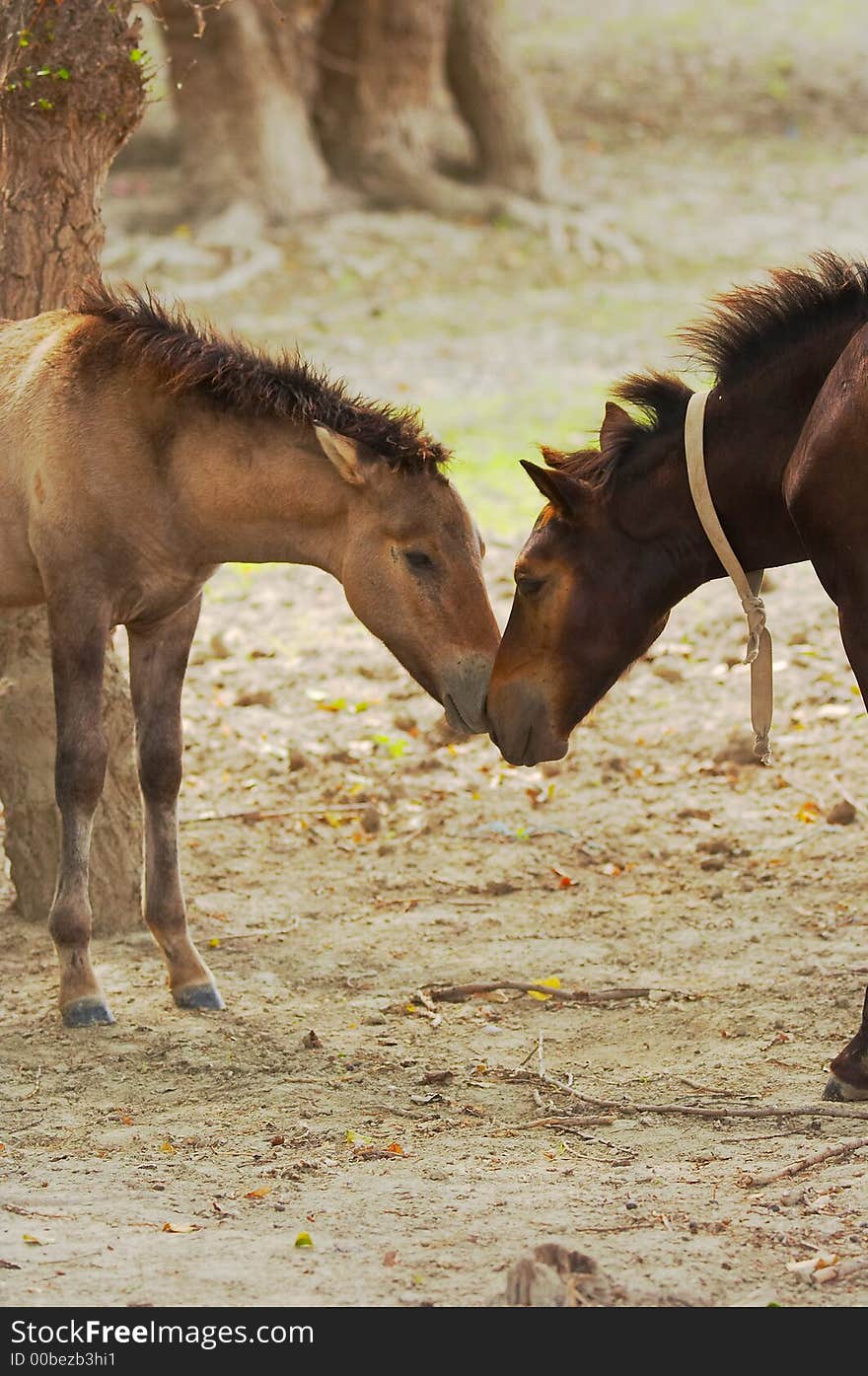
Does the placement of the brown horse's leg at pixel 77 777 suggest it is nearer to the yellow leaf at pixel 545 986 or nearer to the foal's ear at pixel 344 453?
the foal's ear at pixel 344 453

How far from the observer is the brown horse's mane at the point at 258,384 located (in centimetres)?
477

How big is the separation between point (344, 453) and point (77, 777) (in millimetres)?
1279

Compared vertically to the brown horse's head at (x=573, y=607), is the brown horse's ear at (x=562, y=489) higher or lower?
higher

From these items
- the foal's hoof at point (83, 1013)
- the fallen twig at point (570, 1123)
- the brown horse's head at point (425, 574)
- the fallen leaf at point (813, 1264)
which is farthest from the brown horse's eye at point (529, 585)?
the fallen leaf at point (813, 1264)

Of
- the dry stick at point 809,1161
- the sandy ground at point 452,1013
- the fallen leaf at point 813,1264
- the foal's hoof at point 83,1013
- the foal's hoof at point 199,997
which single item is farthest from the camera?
the foal's hoof at point 199,997

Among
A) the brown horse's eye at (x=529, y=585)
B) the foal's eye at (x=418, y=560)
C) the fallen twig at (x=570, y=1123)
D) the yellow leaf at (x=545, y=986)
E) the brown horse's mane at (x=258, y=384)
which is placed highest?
the brown horse's mane at (x=258, y=384)

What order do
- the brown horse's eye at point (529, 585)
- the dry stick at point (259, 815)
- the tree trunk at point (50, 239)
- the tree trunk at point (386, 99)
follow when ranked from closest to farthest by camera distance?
the brown horse's eye at point (529, 585) < the tree trunk at point (50, 239) < the dry stick at point (259, 815) < the tree trunk at point (386, 99)

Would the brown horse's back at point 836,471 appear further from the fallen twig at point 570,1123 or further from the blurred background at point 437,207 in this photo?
the blurred background at point 437,207

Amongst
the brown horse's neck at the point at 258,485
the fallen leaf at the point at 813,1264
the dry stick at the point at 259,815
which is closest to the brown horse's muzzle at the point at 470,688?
the brown horse's neck at the point at 258,485

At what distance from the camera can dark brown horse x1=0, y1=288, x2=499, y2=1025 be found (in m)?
4.79

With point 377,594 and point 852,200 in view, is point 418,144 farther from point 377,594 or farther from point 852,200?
point 377,594

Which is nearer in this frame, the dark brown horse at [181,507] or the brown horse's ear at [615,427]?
the brown horse's ear at [615,427]

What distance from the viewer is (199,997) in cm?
519
